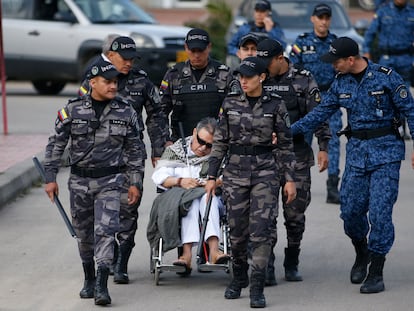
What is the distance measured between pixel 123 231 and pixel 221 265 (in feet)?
2.86

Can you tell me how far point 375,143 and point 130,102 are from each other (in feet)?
6.34

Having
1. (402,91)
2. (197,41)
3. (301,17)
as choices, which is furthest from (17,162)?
(301,17)

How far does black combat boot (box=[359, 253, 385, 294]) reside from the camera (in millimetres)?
9203

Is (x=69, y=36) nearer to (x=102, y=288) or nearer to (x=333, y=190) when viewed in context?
(x=333, y=190)

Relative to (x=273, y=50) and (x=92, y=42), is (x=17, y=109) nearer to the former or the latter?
(x=92, y=42)

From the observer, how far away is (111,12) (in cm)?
2412

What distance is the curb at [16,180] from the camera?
43.4ft

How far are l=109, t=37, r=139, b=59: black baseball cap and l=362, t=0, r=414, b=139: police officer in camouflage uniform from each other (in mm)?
7473

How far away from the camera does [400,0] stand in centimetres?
1634

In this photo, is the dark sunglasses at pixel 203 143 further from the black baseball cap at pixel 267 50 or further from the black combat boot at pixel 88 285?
the black combat boot at pixel 88 285

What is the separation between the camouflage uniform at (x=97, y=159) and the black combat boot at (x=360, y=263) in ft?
5.96

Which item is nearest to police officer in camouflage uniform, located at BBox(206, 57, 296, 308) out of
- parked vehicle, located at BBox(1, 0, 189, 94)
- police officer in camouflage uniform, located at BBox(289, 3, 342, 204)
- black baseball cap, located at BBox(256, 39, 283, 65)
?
black baseball cap, located at BBox(256, 39, 283, 65)

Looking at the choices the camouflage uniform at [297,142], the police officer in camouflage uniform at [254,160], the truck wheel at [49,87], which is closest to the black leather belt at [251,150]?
the police officer in camouflage uniform at [254,160]

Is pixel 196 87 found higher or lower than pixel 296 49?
lower
